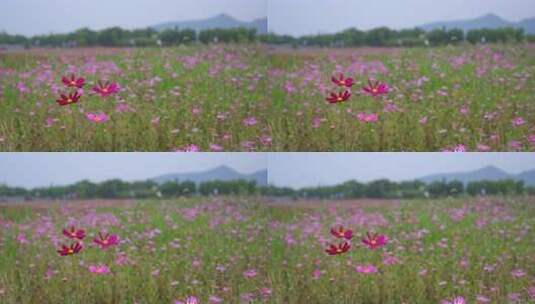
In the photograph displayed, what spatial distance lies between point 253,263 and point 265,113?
2.13ft

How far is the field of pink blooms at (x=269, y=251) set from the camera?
3242 millimetres

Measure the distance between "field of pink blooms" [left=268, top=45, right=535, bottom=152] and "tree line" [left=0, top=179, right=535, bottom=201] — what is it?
6.5 inches

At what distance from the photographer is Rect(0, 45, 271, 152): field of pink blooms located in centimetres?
324

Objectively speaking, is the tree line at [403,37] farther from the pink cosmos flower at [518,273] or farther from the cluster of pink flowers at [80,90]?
the pink cosmos flower at [518,273]

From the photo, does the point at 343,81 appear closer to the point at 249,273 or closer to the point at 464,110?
the point at 464,110

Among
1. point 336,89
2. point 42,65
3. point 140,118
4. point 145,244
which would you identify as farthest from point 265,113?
point 42,65

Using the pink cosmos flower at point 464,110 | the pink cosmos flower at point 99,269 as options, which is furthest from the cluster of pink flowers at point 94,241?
the pink cosmos flower at point 464,110

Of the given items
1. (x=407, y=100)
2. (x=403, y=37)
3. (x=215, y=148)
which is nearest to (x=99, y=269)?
(x=215, y=148)

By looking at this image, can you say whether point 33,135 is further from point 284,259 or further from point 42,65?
point 284,259

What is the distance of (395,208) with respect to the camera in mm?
3322

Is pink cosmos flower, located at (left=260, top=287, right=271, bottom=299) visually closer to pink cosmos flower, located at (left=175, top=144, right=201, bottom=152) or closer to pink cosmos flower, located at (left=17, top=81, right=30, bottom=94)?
pink cosmos flower, located at (left=175, top=144, right=201, bottom=152)

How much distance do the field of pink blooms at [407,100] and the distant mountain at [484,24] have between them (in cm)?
9

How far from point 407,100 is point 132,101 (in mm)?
1173

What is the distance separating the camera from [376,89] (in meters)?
3.31
